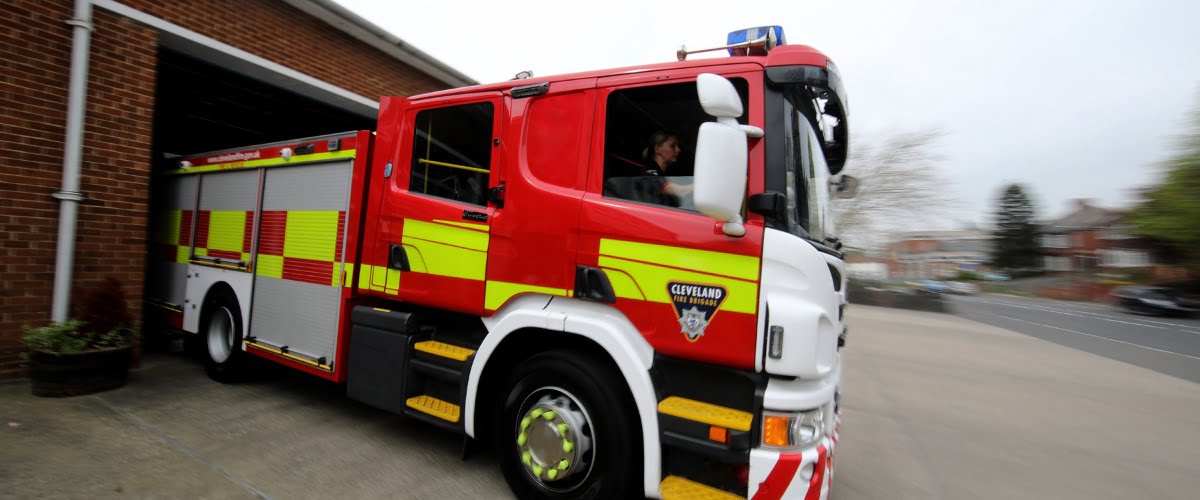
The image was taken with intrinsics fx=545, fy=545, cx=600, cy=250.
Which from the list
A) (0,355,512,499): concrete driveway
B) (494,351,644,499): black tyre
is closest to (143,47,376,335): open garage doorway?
(0,355,512,499): concrete driveway

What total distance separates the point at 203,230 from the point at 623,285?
475 centimetres

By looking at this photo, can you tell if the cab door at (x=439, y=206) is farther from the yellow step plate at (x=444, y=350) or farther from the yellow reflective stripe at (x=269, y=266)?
the yellow reflective stripe at (x=269, y=266)

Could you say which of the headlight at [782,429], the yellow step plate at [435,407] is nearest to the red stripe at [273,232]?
the yellow step plate at [435,407]

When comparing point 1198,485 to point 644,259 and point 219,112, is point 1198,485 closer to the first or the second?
point 644,259

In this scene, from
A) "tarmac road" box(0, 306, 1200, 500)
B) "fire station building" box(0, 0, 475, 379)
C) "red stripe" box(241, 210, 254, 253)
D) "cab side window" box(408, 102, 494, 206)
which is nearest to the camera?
"tarmac road" box(0, 306, 1200, 500)

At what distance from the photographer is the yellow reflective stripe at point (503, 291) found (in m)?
2.83

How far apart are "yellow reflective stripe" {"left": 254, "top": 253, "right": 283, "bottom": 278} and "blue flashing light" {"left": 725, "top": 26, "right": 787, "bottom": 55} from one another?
12.4ft

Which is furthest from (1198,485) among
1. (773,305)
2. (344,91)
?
(344,91)

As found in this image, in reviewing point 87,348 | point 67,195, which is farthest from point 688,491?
point 67,195

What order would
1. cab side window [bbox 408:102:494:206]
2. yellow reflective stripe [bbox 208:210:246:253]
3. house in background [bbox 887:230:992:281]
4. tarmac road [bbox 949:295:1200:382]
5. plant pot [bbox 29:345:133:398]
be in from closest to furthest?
cab side window [bbox 408:102:494:206] < plant pot [bbox 29:345:133:398] < yellow reflective stripe [bbox 208:210:246:253] < tarmac road [bbox 949:295:1200:382] < house in background [bbox 887:230:992:281]

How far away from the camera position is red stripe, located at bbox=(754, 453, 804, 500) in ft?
7.32

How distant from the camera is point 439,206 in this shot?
10.8 ft

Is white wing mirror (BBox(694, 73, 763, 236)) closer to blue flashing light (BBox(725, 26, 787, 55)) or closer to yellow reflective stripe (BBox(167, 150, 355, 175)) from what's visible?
blue flashing light (BBox(725, 26, 787, 55))

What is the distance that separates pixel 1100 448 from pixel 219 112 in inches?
463
